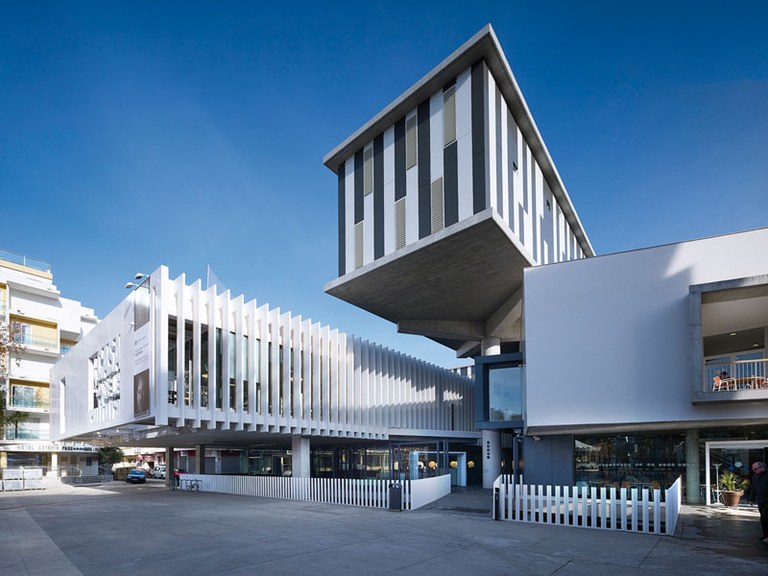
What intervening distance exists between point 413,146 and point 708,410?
1539cm

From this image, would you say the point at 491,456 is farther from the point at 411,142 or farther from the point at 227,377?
the point at 411,142

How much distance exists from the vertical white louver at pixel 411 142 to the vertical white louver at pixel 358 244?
12.9 feet

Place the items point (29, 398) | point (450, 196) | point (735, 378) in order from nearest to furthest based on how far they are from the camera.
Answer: point (735, 378) < point (450, 196) < point (29, 398)

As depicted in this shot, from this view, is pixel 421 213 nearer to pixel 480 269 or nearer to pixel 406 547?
pixel 480 269

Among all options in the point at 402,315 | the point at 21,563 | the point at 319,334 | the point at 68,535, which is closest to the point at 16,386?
the point at 319,334

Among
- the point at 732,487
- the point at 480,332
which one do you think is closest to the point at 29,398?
the point at 480,332

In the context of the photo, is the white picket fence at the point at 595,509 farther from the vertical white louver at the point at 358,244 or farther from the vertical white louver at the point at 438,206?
the vertical white louver at the point at 358,244

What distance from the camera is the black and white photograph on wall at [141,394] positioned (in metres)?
23.0

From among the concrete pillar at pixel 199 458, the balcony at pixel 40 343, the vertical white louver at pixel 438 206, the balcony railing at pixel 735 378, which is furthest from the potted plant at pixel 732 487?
the balcony at pixel 40 343

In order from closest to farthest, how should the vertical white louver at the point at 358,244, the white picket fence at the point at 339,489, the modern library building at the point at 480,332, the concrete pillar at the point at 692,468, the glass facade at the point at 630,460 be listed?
the modern library building at the point at 480,332 < the white picket fence at the point at 339,489 < the concrete pillar at the point at 692,468 < the glass facade at the point at 630,460 < the vertical white louver at the point at 358,244

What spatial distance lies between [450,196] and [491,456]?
16712mm

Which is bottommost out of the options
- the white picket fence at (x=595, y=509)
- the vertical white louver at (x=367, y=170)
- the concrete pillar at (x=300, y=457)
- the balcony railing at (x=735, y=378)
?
the concrete pillar at (x=300, y=457)

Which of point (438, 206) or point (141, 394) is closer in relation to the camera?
point (438, 206)

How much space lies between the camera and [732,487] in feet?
A: 62.5
